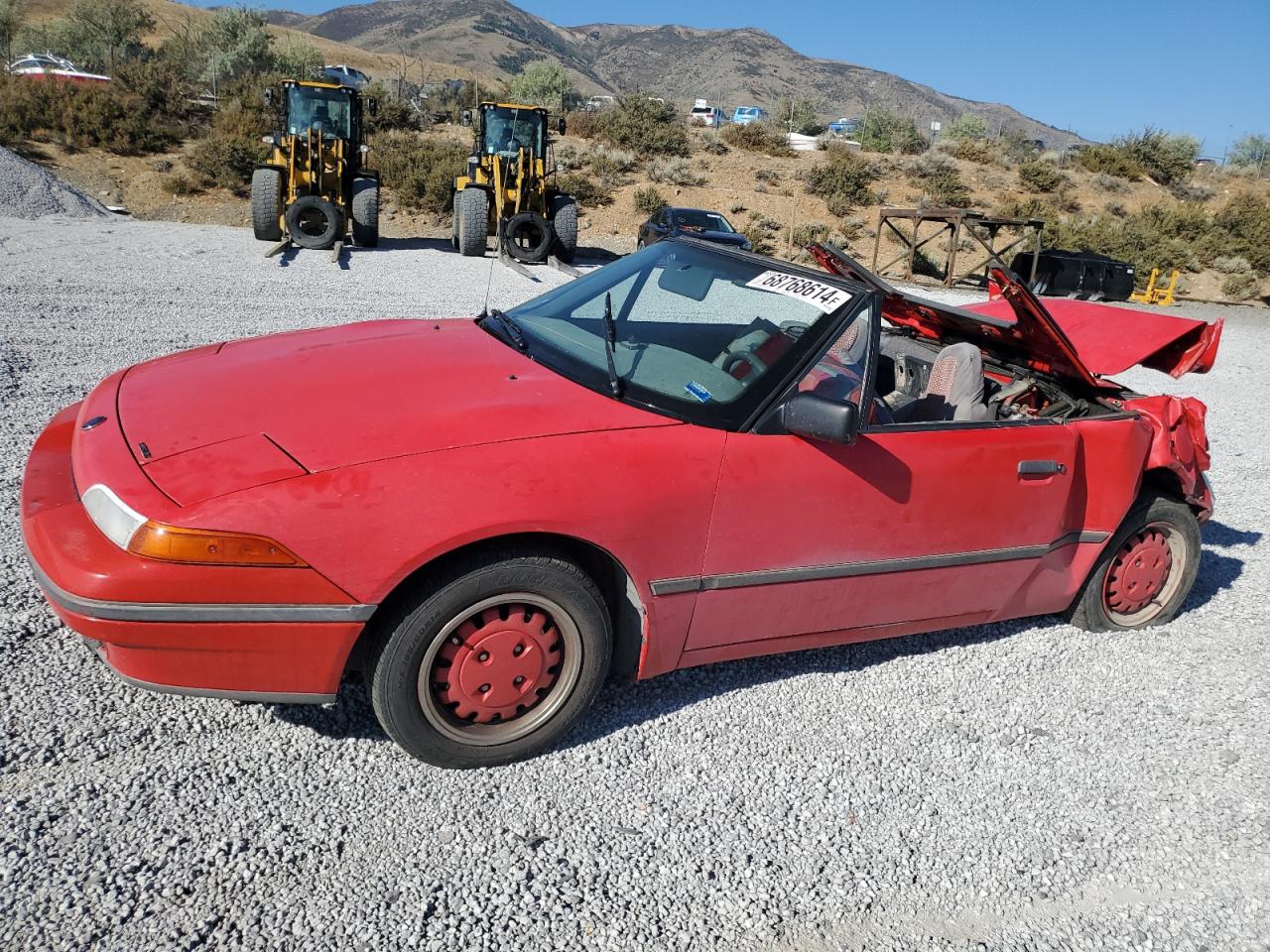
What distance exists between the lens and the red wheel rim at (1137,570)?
13.7 ft

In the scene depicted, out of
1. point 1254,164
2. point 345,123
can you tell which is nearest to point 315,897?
point 345,123

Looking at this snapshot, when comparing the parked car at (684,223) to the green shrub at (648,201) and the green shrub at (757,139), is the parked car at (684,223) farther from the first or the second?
the green shrub at (757,139)

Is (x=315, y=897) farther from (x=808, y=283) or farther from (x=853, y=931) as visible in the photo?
(x=808, y=283)

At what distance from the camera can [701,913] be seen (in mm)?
2359

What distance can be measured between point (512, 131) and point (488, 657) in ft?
52.7

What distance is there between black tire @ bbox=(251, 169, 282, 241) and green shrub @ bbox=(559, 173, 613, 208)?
11.7m

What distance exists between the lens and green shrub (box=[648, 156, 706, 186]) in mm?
28672

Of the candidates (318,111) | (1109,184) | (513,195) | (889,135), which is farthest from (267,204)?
(889,135)

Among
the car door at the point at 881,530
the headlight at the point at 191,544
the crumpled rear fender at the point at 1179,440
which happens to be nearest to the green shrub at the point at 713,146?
the crumpled rear fender at the point at 1179,440

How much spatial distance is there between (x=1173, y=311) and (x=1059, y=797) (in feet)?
66.8

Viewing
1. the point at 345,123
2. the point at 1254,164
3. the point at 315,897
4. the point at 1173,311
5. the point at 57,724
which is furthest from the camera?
the point at 1254,164

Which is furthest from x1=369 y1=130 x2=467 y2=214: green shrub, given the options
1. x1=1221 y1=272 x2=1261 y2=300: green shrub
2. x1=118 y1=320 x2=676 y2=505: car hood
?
x1=118 y1=320 x2=676 y2=505: car hood

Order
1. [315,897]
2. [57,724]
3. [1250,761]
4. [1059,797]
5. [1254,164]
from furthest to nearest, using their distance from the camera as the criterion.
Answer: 1. [1254,164]
2. [1250,761]
3. [1059,797]
4. [57,724]
5. [315,897]

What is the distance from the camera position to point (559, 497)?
8.47 feet
